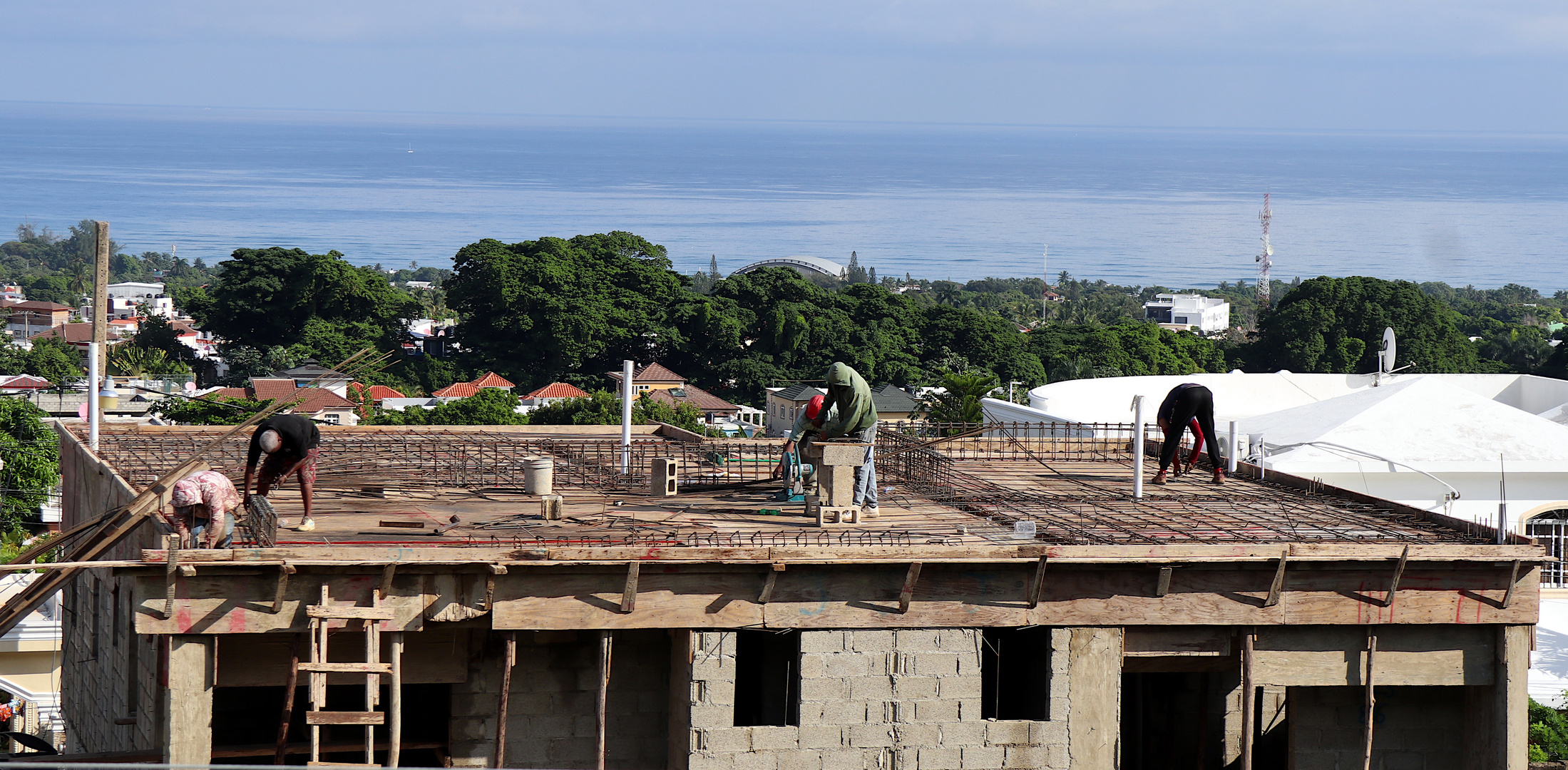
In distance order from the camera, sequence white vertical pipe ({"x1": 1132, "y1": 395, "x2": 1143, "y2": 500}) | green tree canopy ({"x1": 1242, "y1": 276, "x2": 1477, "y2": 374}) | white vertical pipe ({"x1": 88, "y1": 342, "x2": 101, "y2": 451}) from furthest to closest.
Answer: green tree canopy ({"x1": 1242, "y1": 276, "x2": 1477, "y2": 374})
white vertical pipe ({"x1": 88, "y1": 342, "x2": 101, "y2": 451})
white vertical pipe ({"x1": 1132, "y1": 395, "x2": 1143, "y2": 500})

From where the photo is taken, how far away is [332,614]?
48.7 ft

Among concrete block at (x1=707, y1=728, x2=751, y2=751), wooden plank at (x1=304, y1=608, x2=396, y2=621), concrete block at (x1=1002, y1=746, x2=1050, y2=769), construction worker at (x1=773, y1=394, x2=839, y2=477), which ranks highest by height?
construction worker at (x1=773, y1=394, x2=839, y2=477)

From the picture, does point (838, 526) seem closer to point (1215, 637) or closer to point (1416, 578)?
point (1215, 637)

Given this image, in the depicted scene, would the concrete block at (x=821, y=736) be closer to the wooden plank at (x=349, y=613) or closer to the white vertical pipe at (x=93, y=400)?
the wooden plank at (x=349, y=613)

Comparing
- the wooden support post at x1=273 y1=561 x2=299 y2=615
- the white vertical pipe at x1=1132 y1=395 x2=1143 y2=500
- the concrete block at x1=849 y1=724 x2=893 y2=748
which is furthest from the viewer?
the white vertical pipe at x1=1132 y1=395 x2=1143 y2=500

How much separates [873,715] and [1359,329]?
11320cm

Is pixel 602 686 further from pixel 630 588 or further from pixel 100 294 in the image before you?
pixel 100 294

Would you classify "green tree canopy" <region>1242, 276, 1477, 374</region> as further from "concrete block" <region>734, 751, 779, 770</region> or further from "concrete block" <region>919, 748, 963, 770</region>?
"concrete block" <region>734, 751, 779, 770</region>

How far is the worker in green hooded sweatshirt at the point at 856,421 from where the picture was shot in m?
19.0

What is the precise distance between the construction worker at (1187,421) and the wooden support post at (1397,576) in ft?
18.2

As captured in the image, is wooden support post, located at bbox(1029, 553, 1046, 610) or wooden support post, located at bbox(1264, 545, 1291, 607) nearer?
wooden support post, located at bbox(1029, 553, 1046, 610)

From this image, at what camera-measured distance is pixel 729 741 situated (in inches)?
614

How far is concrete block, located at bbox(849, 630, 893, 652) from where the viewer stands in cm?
1586

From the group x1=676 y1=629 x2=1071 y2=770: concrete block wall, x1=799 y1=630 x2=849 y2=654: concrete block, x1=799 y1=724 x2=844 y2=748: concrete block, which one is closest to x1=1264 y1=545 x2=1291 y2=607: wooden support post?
x1=676 y1=629 x2=1071 y2=770: concrete block wall
